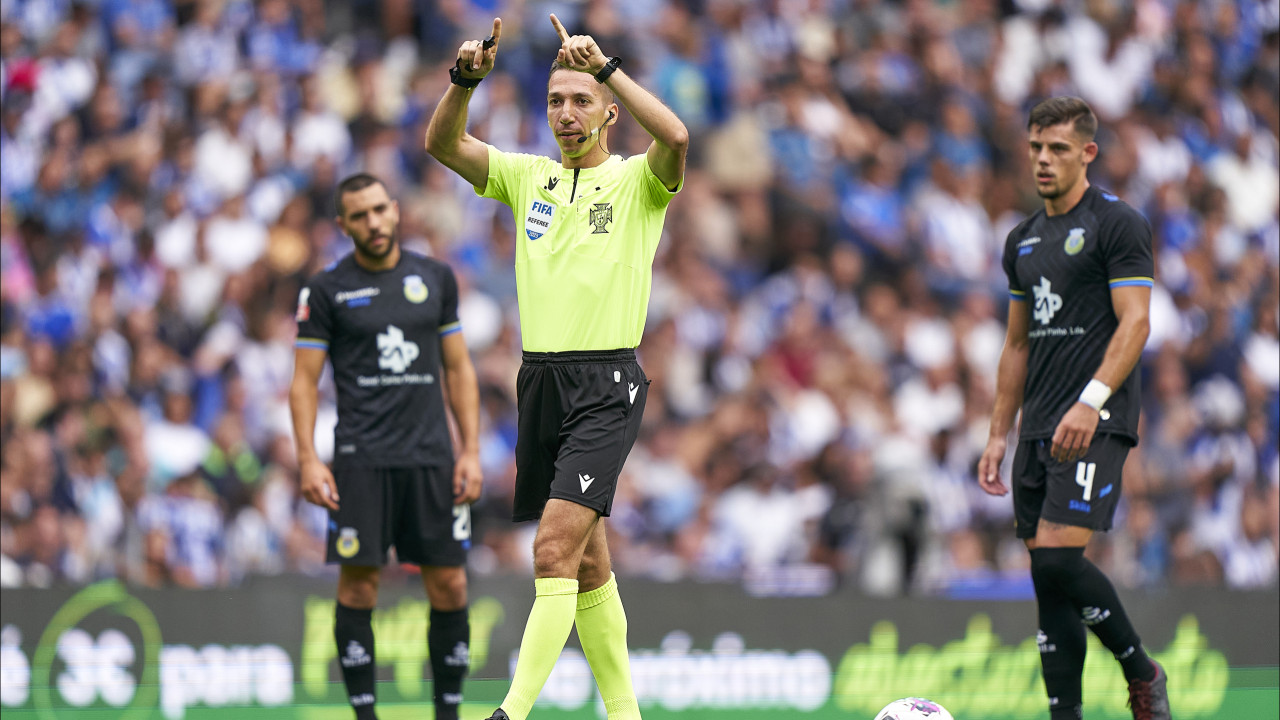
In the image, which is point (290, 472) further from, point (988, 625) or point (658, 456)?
point (988, 625)

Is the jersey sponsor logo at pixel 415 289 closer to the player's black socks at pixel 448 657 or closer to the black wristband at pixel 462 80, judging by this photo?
the player's black socks at pixel 448 657

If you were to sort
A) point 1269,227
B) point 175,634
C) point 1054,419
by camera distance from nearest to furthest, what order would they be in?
point 1054,419 < point 175,634 < point 1269,227

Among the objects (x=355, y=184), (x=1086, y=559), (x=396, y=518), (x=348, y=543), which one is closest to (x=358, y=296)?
(x=355, y=184)

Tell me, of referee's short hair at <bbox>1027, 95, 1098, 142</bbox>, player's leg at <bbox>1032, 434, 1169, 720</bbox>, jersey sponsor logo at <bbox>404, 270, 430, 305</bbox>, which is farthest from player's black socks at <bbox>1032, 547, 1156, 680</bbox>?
jersey sponsor logo at <bbox>404, 270, 430, 305</bbox>

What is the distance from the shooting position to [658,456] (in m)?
12.1

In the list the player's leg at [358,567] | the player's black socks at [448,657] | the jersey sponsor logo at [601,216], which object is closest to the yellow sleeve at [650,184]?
the jersey sponsor logo at [601,216]

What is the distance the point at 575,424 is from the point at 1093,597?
233 cm

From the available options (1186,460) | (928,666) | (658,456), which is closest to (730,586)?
(928,666)

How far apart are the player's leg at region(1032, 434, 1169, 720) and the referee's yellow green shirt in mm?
1955

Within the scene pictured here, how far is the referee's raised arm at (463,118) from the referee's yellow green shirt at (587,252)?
0.24 m

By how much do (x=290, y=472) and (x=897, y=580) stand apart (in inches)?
182

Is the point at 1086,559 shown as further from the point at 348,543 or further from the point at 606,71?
the point at 348,543

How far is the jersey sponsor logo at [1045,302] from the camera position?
6.45m

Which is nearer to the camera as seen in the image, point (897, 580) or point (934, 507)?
point (897, 580)
